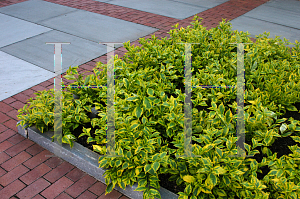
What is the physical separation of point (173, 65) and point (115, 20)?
137 inches

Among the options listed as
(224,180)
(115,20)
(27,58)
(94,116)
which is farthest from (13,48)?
(224,180)

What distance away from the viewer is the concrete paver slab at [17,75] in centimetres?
406

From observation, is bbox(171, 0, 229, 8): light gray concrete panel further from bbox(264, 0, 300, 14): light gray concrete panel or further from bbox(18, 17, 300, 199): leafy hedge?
bbox(18, 17, 300, 199): leafy hedge

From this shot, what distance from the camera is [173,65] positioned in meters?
3.76

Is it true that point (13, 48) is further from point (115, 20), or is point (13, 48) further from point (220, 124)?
point (220, 124)

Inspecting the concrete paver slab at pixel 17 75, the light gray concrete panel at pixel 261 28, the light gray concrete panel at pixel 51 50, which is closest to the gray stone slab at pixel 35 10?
the light gray concrete panel at pixel 51 50

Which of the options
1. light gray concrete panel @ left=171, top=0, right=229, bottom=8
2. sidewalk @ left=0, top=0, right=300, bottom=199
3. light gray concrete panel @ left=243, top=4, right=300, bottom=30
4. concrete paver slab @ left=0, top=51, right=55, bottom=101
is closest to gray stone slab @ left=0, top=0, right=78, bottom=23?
sidewalk @ left=0, top=0, right=300, bottom=199

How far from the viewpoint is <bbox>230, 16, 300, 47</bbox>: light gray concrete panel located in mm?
6179

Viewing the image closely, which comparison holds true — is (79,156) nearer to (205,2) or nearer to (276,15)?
(276,15)

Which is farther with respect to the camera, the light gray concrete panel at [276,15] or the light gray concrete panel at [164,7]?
the light gray concrete panel at [164,7]

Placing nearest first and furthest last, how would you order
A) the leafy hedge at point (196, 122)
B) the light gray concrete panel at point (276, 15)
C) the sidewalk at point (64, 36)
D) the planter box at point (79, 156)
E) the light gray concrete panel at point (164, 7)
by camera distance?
1. the leafy hedge at point (196, 122)
2. the planter box at point (79, 156)
3. the sidewalk at point (64, 36)
4. the light gray concrete panel at point (276, 15)
5. the light gray concrete panel at point (164, 7)

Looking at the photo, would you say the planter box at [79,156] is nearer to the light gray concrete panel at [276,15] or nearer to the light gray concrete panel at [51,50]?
the light gray concrete panel at [51,50]

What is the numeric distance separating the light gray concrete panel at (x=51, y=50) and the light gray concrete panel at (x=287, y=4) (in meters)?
5.83

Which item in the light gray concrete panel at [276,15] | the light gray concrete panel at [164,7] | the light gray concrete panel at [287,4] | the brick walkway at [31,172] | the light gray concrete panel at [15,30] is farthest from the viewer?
the light gray concrete panel at [287,4]
